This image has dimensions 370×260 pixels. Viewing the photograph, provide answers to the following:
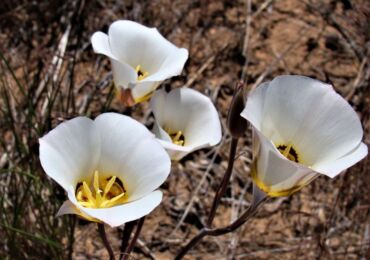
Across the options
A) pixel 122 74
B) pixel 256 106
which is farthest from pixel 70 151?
pixel 256 106

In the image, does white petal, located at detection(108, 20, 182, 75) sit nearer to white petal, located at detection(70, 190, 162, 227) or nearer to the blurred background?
the blurred background

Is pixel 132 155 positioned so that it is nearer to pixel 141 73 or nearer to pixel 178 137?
pixel 178 137

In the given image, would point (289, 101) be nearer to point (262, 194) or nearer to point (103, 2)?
point (262, 194)

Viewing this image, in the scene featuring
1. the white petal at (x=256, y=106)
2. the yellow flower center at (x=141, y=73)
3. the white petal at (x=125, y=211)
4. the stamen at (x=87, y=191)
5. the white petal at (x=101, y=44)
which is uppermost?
the white petal at (x=101, y=44)

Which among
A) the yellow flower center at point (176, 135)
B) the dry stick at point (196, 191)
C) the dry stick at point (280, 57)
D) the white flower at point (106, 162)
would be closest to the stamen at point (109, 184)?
the white flower at point (106, 162)

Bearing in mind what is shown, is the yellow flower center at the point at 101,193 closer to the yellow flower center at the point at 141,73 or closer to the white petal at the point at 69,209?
the white petal at the point at 69,209
